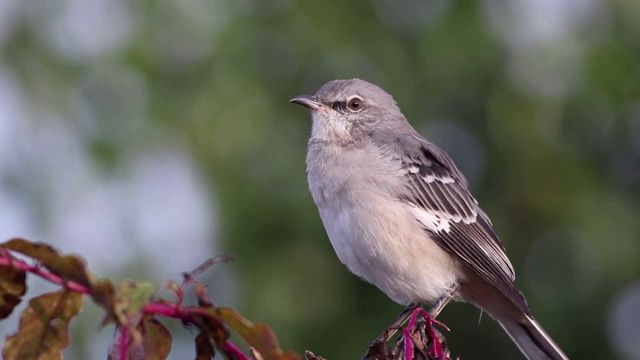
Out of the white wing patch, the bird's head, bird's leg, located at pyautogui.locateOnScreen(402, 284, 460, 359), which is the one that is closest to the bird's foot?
bird's leg, located at pyautogui.locateOnScreen(402, 284, 460, 359)

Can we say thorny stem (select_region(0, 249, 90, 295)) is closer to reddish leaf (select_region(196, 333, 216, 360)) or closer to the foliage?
the foliage

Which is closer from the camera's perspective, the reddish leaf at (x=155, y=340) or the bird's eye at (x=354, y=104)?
the reddish leaf at (x=155, y=340)

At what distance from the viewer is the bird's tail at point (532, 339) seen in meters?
5.66

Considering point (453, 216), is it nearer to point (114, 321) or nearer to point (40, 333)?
point (40, 333)

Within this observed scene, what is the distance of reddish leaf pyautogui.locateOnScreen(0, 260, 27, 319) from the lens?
82.4 inches

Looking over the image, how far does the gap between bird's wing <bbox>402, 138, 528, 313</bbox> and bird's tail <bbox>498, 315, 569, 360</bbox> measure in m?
0.29

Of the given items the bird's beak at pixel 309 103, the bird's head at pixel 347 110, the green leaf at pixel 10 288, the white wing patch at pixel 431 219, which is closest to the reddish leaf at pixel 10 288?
the green leaf at pixel 10 288

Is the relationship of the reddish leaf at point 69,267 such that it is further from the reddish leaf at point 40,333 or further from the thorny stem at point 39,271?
the reddish leaf at point 40,333

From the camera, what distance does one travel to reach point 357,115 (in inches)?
239

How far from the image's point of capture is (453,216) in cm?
580

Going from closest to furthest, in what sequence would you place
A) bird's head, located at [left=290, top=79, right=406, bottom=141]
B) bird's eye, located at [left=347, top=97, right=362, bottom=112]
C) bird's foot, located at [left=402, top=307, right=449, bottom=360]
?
bird's foot, located at [left=402, top=307, right=449, bottom=360]
bird's head, located at [left=290, top=79, right=406, bottom=141]
bird's eye, located at [left=347, top=97, right=362, bottom=112]

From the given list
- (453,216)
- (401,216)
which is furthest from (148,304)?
(453,216)

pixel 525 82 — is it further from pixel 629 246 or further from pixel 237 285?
pixel 237 285

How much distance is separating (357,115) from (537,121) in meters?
2.65
